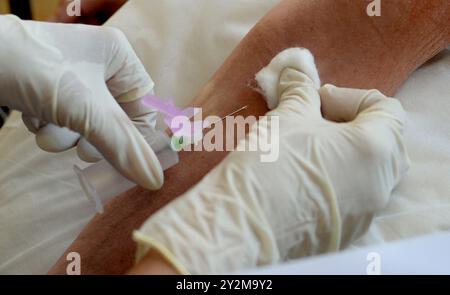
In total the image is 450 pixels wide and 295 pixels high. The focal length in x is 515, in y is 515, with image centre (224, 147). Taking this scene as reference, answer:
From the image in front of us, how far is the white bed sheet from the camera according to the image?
0.86 m

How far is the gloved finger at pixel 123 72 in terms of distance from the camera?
2.63ft

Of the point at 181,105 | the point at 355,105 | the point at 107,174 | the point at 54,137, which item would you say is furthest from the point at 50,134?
the point at 355,105

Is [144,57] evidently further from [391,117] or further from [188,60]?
[391,117]

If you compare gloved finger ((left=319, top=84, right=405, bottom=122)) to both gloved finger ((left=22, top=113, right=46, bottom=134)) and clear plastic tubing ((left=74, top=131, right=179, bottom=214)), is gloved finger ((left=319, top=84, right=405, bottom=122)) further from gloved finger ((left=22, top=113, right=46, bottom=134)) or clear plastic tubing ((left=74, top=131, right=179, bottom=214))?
gloved finger ((left=22, top=113, right=46, bottom=134))

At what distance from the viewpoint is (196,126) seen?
35.8 inches

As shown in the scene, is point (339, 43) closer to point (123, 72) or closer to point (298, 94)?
point (298, 94)

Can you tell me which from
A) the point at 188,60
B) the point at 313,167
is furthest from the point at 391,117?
the point at 188,60

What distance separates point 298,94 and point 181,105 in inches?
12.8

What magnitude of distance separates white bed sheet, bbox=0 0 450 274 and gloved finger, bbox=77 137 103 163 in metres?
0.13

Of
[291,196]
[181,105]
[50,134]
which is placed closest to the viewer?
[291,196]

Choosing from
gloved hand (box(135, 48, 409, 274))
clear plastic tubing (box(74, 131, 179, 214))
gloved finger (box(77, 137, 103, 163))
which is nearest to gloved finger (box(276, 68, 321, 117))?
gloved hand (box(135, 48, 409, 274))

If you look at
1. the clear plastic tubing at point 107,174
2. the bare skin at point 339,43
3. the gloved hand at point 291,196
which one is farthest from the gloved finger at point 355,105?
the clear plastic tubing at point 107,174

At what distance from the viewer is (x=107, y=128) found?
750 millimetres

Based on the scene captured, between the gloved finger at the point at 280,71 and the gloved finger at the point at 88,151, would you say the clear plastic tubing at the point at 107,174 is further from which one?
the gloved finger at the point at 280,71
